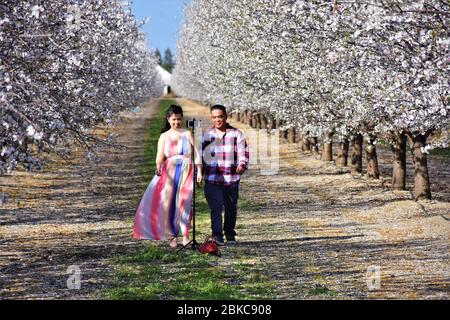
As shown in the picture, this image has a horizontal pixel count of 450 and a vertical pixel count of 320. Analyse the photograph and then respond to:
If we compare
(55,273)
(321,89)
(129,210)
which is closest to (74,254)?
(55,273)

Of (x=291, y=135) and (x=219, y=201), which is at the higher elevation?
(x=291, y=135)

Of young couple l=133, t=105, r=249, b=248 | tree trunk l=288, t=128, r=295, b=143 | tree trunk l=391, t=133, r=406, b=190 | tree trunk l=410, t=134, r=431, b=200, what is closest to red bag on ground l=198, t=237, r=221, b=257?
young couple l=133, t=105, r=249, b=248

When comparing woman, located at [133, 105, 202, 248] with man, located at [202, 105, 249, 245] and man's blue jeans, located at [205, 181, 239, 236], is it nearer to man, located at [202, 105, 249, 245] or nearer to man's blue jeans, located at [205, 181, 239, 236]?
man, located at [202, 105, 249, 245]

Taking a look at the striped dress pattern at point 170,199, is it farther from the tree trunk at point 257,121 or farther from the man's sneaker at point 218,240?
the tree trunk at point 257,121

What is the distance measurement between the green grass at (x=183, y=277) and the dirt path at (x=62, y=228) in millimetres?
348

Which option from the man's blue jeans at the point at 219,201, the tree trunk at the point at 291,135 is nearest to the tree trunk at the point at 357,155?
the man's blue jeans at the point at 219,201

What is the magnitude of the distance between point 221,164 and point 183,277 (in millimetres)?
2591

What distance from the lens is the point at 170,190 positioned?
42.4 ft

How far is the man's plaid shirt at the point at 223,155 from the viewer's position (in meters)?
12.9

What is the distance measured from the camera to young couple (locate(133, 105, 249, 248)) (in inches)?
508

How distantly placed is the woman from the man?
31 centimetres

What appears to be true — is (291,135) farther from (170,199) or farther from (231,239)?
(170,199)

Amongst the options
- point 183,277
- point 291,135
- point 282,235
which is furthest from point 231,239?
point 291,135
